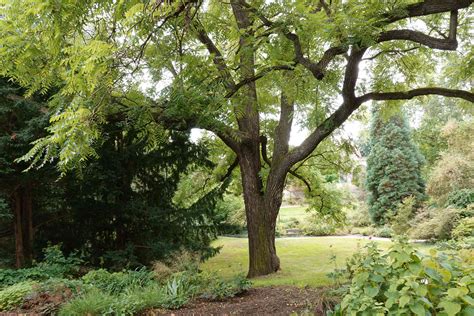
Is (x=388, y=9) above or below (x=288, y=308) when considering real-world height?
above

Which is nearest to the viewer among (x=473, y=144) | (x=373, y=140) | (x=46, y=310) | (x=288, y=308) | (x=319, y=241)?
(x=288, y=308)

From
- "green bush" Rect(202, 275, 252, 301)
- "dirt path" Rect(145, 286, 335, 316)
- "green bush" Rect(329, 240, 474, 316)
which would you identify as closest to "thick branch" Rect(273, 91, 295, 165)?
"green bush" Rect(202, 275, 252, 301)

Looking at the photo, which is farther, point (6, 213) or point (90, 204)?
point (90, 204)

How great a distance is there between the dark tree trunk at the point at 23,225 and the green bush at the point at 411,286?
7.89 metres

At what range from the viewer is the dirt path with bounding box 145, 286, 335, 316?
148 inches

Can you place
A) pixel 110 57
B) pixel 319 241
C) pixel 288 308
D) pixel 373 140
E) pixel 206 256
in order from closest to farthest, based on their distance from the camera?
pixel 110 57, pixel 288 308, pixel 206 256, pixel 319 241, pixel 373 140

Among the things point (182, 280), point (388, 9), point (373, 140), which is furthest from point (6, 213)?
point (373, 140)

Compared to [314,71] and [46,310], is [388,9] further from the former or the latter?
[46,310]

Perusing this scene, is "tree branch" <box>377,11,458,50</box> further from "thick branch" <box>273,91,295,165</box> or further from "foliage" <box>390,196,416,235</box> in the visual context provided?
"foliage" <box>390,196,416,235</box>

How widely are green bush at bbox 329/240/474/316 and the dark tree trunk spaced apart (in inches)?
311

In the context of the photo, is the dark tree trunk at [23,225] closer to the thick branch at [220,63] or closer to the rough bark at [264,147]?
the rough bark at [264,147]

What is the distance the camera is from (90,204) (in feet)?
28.6

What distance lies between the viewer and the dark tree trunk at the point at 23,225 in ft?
27.1

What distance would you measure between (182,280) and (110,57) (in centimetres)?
331
